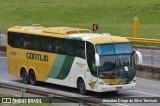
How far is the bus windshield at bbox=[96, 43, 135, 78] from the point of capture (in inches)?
936

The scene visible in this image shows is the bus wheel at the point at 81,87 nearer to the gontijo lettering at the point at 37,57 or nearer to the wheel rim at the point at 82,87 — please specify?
the wheel rim at the point at 82,87

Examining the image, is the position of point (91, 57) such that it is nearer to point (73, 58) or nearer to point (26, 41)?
point (73, 58)

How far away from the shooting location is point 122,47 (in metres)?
24.4

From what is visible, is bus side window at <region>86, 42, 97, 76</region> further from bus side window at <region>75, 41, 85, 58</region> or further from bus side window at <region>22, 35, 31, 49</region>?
bus side window at <region>22, 35, 31, 49</region>

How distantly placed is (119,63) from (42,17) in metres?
43.8

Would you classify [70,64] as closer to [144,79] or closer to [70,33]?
[70,33]

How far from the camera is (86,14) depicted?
65250mm

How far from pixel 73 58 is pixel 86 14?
131ft

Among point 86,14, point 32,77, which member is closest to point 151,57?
point 32,77

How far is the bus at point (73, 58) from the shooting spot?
2384 centimetres

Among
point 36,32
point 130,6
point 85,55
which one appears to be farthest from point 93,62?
point 130,6

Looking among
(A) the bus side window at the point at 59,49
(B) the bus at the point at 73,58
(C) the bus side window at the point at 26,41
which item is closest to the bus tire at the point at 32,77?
(B) the bus at the point at 73,58

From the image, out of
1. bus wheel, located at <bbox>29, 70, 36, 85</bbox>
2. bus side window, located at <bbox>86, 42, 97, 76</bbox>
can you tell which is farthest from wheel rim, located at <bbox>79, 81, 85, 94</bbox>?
bus wheel, located at <bbox>29, 70, 36, 85</bbox>

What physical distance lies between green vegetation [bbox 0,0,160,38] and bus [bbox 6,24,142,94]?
25291 millimetres
